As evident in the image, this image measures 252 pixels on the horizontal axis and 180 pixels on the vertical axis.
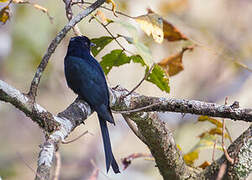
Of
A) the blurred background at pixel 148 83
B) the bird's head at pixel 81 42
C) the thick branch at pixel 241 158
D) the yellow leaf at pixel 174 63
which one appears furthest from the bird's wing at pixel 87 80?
the blurred background at pixel 148 83

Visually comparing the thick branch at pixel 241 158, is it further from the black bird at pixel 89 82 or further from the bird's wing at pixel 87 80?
the bird's wing at pixel 87 80

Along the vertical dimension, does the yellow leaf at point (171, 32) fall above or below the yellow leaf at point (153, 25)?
below

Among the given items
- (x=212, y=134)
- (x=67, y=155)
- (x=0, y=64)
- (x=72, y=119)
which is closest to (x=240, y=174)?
(x=212, y=134)

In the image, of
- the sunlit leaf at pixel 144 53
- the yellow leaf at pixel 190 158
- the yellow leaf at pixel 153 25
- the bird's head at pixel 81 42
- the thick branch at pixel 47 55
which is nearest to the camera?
the sunlit leaf at pixel 144 53

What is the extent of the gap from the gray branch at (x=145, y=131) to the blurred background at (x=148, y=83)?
9.65ft

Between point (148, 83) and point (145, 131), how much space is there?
15.5ft

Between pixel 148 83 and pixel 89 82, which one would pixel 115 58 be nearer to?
pixel 89 82

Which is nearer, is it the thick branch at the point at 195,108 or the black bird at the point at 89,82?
the thick branch at the point at 195,108

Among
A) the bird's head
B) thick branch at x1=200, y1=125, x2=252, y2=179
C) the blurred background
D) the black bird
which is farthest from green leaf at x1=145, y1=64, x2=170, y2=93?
the blurred background

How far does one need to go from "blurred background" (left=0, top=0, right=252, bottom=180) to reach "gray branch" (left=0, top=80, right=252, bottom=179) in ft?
9.65

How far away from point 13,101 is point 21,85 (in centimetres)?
591

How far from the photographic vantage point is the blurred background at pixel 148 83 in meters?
6.61

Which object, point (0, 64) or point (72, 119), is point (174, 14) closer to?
point (0, 64)

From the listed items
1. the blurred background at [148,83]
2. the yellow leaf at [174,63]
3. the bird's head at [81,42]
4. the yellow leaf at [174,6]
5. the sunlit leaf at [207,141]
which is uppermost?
the bird's head at [81,42]
